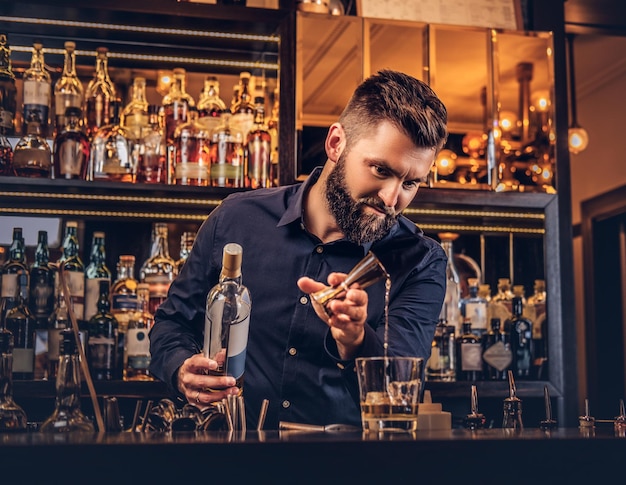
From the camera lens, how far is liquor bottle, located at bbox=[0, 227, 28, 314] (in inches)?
104

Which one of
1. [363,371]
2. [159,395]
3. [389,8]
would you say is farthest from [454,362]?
[363,371]

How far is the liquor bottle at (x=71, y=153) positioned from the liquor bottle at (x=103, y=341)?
316 mm

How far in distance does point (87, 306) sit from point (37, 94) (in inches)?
23.9

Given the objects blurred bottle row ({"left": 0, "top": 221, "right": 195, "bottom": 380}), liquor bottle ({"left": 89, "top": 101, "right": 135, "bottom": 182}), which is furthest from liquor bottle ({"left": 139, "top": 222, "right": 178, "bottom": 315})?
liquor bottle ({"left": 89, "top": 101, "right": 135, "bottom": 182})

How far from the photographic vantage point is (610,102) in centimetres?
549

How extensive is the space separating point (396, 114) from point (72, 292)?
1189 mm

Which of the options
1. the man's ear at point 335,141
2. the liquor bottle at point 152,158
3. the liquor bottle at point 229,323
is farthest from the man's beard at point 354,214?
the liquor bottle at point 152,158

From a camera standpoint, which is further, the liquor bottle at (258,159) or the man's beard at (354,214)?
the liquor bottle at (258,159)

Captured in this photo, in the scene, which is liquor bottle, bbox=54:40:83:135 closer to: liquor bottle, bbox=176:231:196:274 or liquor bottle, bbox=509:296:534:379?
liquor bottle, bbox=176:231:196:274

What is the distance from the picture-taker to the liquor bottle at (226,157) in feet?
8.76

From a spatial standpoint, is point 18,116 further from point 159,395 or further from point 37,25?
point 159,395

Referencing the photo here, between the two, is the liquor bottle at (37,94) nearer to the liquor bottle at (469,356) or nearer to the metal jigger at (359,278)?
the liquor bottle at (469,356)

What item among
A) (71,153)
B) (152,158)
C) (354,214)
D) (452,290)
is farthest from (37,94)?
(452,290)

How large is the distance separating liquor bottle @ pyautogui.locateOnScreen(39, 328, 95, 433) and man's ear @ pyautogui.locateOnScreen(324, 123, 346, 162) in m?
0.78
